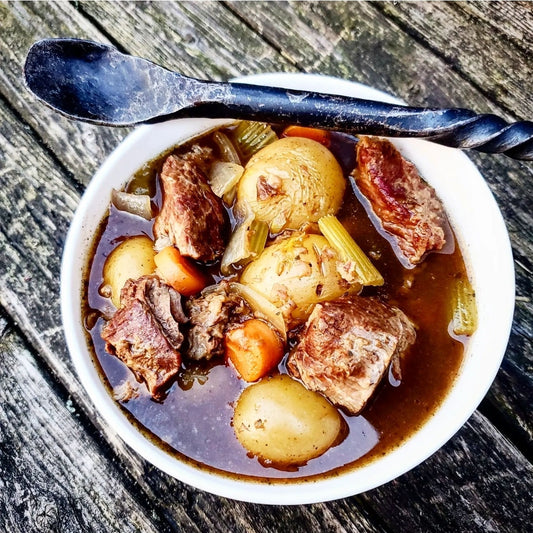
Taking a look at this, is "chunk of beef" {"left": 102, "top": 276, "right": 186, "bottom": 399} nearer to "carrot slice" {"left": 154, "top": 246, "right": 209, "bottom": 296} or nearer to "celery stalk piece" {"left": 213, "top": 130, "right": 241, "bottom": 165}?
"carrot slice" {"left": 154, "top": 246, "right": 209, "bottom": 296}

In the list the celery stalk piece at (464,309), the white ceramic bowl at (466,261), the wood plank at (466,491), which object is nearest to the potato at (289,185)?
the white ceramic bowl at (466,261)

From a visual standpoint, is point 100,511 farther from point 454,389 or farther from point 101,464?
point 454,389

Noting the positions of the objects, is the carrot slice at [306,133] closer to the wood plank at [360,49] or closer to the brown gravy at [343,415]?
the brown gravy at [343,415]

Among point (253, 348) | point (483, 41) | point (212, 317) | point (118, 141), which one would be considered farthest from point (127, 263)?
point (483, 41)

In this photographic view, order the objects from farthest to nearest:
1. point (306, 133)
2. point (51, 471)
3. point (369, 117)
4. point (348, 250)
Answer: point (51, 471), point (306, 133), point (348, 250), point (369, 117)

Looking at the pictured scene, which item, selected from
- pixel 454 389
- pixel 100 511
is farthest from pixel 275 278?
pixel 100 511

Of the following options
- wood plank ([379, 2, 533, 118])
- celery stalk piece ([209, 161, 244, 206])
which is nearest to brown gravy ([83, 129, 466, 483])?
celery stalk piece ([209, 161, 244, 206])

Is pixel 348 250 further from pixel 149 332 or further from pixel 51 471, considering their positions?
pixel 51 471
